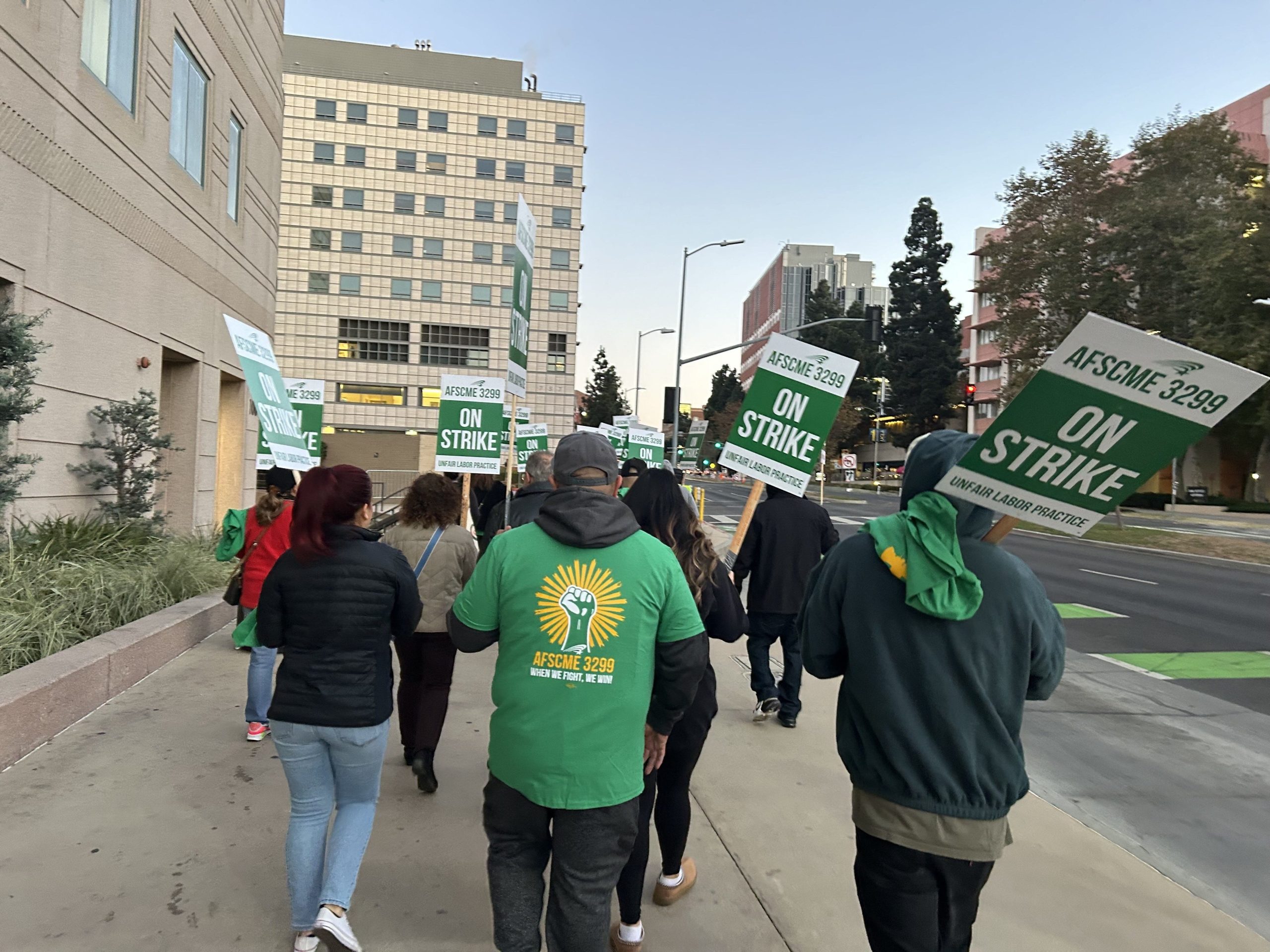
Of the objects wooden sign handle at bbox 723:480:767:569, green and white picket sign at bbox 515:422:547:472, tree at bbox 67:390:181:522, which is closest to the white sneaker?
wooden sign handle at bbox 723:480:767:569

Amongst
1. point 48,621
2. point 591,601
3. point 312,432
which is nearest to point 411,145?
point 312,432

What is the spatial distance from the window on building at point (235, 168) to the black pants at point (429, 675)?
1299cm

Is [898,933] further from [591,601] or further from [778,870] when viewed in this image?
[778,870]

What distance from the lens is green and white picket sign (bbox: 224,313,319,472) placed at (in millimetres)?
5070

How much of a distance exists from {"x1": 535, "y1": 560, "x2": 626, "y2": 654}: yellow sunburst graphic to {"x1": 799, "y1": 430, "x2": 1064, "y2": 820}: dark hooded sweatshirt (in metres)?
0.64

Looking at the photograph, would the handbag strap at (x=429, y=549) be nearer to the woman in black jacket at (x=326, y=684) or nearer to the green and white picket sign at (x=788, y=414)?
the woman in black jacket at (x=326, y=684)

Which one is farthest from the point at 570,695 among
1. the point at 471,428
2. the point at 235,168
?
the point at 235,168

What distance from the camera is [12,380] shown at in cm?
726

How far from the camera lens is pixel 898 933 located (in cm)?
229

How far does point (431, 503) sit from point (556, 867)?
255 centimetres

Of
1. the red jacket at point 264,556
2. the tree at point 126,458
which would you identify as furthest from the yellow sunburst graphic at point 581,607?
the tree at point 126,458

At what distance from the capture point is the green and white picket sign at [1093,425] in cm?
203

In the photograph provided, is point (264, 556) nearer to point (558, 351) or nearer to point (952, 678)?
point (952, 678)

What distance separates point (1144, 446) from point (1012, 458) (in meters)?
0.31
